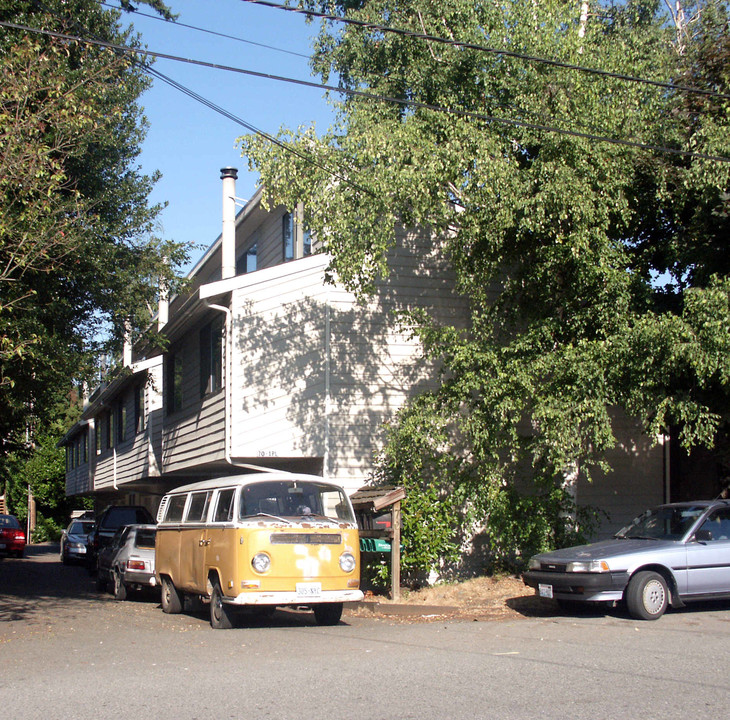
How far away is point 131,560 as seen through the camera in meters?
17.2

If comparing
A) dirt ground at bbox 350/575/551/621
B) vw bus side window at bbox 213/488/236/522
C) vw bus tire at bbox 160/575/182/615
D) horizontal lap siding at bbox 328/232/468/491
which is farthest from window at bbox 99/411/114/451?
vw bus side window at bbox 213/488/236/522

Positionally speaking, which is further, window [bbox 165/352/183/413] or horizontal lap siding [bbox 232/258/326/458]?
window [bbox 165/352/183/413]

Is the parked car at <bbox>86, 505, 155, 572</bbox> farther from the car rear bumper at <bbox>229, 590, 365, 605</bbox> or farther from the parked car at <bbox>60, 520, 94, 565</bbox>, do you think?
the car rear bumper at <bbox>229, 590, 365, 605</bbox>

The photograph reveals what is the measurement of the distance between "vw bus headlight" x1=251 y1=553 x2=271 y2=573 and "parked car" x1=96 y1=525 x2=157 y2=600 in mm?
5435

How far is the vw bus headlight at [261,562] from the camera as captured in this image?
11305mm

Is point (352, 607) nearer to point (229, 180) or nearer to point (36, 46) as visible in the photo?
point (36, 46)

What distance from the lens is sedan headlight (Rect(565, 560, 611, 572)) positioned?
11.7 meters

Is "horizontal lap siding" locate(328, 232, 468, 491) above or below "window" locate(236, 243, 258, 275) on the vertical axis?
below

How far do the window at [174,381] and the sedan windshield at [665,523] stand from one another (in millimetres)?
12462

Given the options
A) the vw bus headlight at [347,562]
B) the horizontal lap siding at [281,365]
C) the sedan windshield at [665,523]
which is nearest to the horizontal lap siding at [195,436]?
the horizontal lap siding at [281,365]

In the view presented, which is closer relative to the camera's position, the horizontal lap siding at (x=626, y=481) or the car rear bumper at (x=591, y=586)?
the car rear bumper at (x=591, y=586)

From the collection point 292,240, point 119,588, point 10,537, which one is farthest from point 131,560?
point 10,537

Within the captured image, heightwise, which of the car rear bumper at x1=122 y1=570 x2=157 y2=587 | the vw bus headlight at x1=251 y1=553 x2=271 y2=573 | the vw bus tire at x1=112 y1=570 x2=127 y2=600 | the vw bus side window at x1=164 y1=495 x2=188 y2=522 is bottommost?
the vw bus tire at x1=112 y1=570 x2=127 y2=600

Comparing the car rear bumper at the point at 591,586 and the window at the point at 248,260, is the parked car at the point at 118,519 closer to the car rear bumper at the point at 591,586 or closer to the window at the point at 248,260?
the window at the point at 248,260
